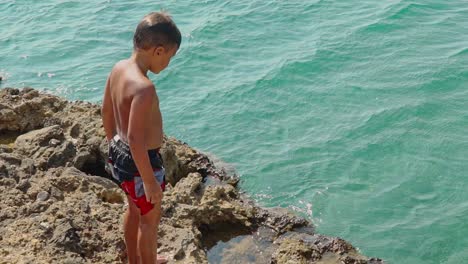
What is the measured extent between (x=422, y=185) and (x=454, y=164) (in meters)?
0.71

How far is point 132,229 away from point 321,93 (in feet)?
21.5

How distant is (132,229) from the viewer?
4.73 metres

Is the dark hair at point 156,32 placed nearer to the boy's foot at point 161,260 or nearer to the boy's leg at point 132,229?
the boy's leg at point 132,229

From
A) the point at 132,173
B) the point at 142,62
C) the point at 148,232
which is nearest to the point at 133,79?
the point at 142,62

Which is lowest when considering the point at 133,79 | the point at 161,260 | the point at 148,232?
the point at 161,260

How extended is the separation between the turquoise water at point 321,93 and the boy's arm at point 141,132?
11.7 feet

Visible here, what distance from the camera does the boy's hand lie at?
13.5 ft

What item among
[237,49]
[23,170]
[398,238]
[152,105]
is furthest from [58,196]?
[237,49]

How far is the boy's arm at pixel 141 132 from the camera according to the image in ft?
13.0

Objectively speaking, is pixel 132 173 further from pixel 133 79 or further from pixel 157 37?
pixel 157 37

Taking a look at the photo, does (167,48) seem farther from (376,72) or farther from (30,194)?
(376,72)

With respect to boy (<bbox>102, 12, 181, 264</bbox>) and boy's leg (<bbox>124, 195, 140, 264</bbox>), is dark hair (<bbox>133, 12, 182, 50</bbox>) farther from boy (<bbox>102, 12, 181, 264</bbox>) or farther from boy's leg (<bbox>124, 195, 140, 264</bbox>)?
boy's leg (<bbox>124, 195, 140, 264</bbox>)

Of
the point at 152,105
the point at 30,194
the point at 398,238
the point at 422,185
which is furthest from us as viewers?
the point at 422,185

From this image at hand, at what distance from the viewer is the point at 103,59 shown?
13336 millimetres
